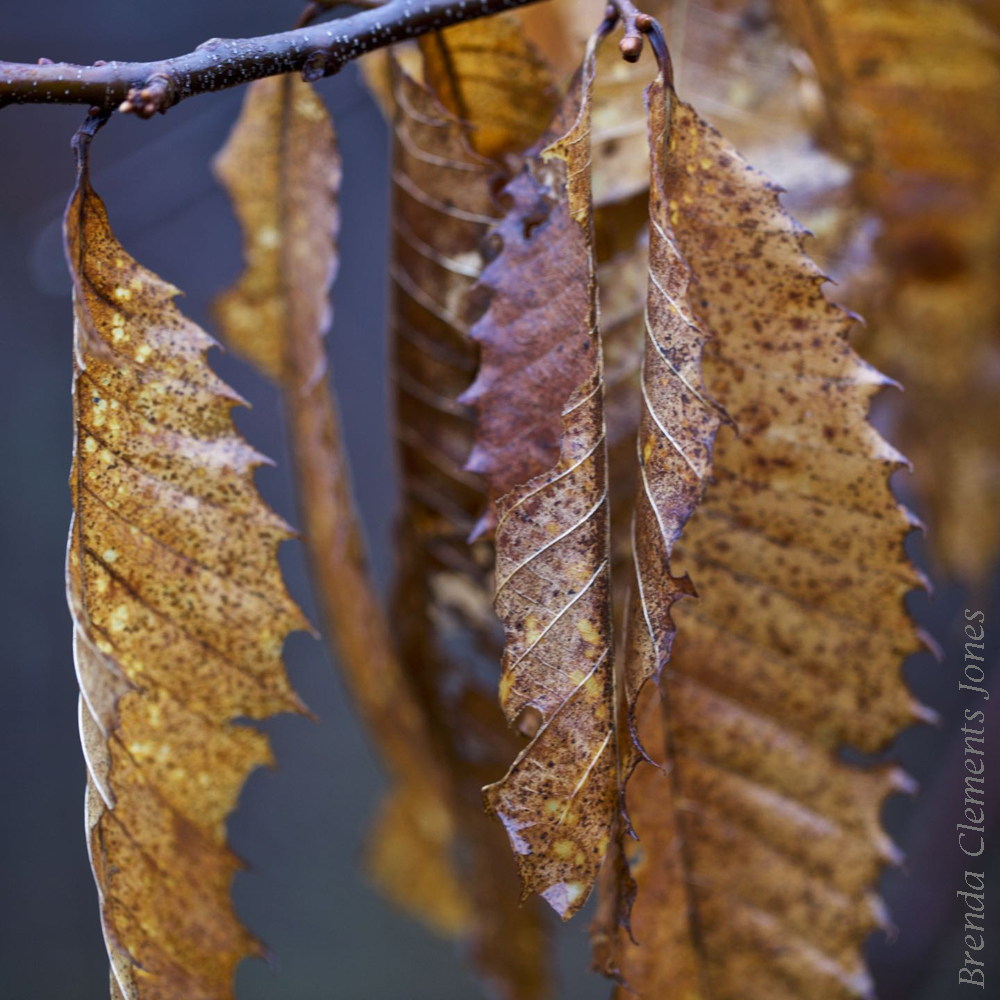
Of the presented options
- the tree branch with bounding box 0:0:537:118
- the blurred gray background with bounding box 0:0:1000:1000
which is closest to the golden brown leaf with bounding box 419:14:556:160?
the tree branch with bounding box 0:0:537:118

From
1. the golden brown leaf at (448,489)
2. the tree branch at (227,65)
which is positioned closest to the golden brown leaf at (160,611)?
the tree branch at (227,65)

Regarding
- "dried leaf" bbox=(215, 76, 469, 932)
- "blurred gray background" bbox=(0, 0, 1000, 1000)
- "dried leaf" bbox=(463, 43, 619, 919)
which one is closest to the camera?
"dried leaf" bbox=(463, 43, 619, 919)

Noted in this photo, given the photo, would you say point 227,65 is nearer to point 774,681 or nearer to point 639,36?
point 639,36

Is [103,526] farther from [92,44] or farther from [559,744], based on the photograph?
[92,44]

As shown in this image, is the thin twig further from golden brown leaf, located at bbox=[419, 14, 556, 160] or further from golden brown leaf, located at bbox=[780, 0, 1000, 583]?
golden brown leaf, located at bbox=[780, 0, 1000, 583]

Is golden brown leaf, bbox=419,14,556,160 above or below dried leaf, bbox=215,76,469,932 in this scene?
above

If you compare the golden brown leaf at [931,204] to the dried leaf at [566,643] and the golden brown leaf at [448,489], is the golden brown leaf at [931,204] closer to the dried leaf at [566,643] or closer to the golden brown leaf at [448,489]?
the golden brown leaf at [448,489]

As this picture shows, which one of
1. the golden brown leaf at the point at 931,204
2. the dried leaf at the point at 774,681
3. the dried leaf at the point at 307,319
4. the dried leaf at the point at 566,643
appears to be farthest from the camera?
the golden brown leaf at the point at 931,204
